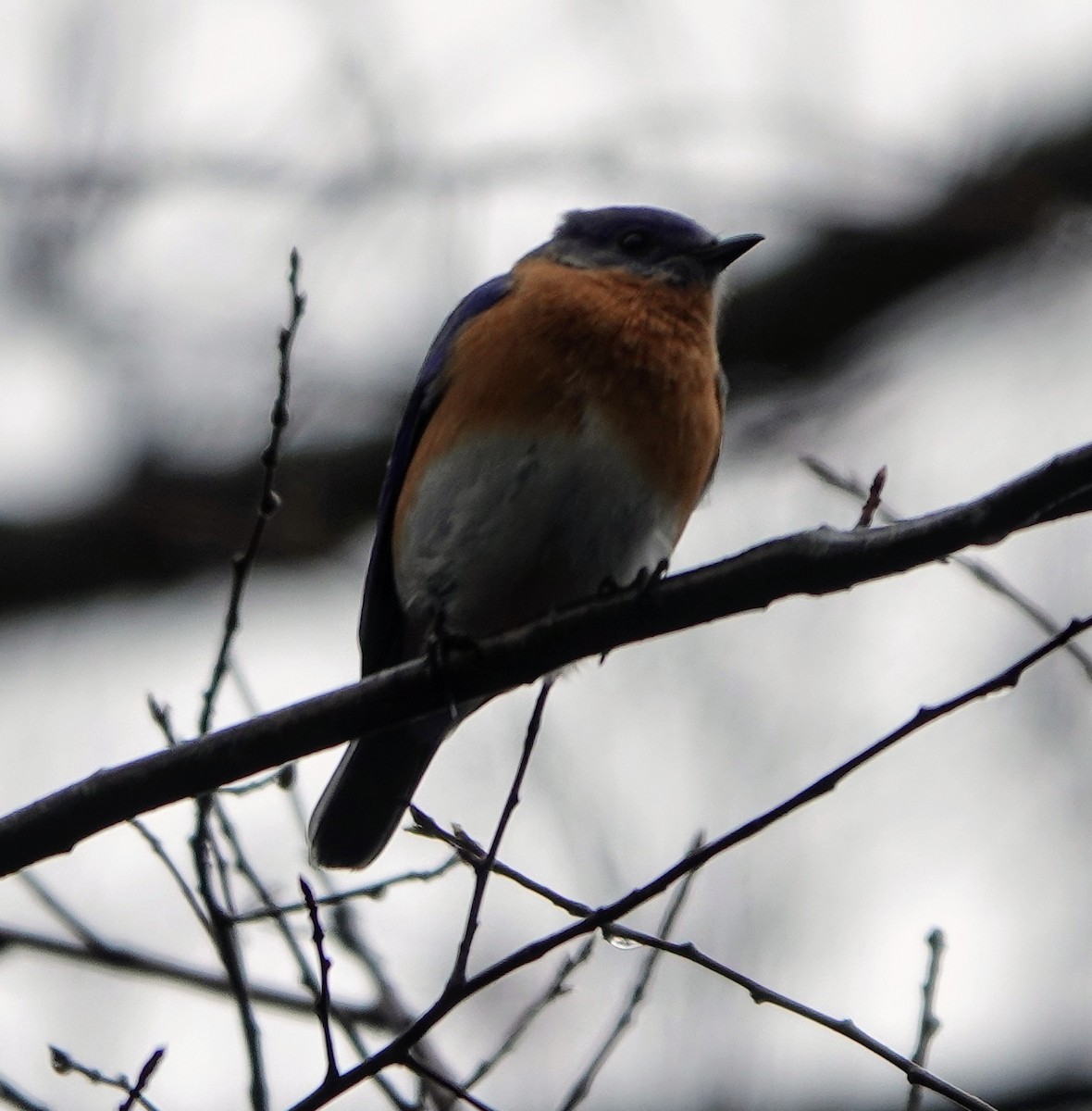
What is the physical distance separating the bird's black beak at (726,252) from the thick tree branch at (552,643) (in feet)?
7.28

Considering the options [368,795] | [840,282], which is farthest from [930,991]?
[840,282]

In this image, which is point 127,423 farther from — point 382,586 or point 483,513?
point 483,513

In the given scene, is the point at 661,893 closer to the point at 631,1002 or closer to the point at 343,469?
the point at 631,1002

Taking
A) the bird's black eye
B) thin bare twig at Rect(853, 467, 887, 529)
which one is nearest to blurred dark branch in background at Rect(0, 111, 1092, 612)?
the bird's black eye

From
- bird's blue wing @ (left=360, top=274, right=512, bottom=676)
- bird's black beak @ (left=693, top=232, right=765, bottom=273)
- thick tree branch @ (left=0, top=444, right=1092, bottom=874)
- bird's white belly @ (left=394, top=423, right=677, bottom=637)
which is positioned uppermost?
bird's black beak @ (left=693, top=232, right=765, bottom=273)

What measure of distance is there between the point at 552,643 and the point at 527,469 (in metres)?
0.82

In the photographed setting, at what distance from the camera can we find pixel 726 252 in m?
6.24

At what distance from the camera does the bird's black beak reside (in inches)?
245

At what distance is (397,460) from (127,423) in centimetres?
340

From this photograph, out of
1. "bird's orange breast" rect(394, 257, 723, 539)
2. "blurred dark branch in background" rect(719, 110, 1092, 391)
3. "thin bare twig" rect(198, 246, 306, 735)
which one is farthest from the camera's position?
"blurred dark branch in background" rect(719, 110, 1092, 391)

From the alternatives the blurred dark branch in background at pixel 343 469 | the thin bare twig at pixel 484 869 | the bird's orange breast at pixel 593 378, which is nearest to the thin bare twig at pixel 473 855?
the thin bare twig at pixel 484 869

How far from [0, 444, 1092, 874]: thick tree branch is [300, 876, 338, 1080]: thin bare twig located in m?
0.72

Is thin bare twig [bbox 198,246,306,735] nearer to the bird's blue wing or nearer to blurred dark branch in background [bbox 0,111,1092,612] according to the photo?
the bird's blue wing

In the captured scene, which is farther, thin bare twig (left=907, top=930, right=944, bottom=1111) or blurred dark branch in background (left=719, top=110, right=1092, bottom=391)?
blurred dark branch in background (left=719, top=110, right=1092, bottom=391)
